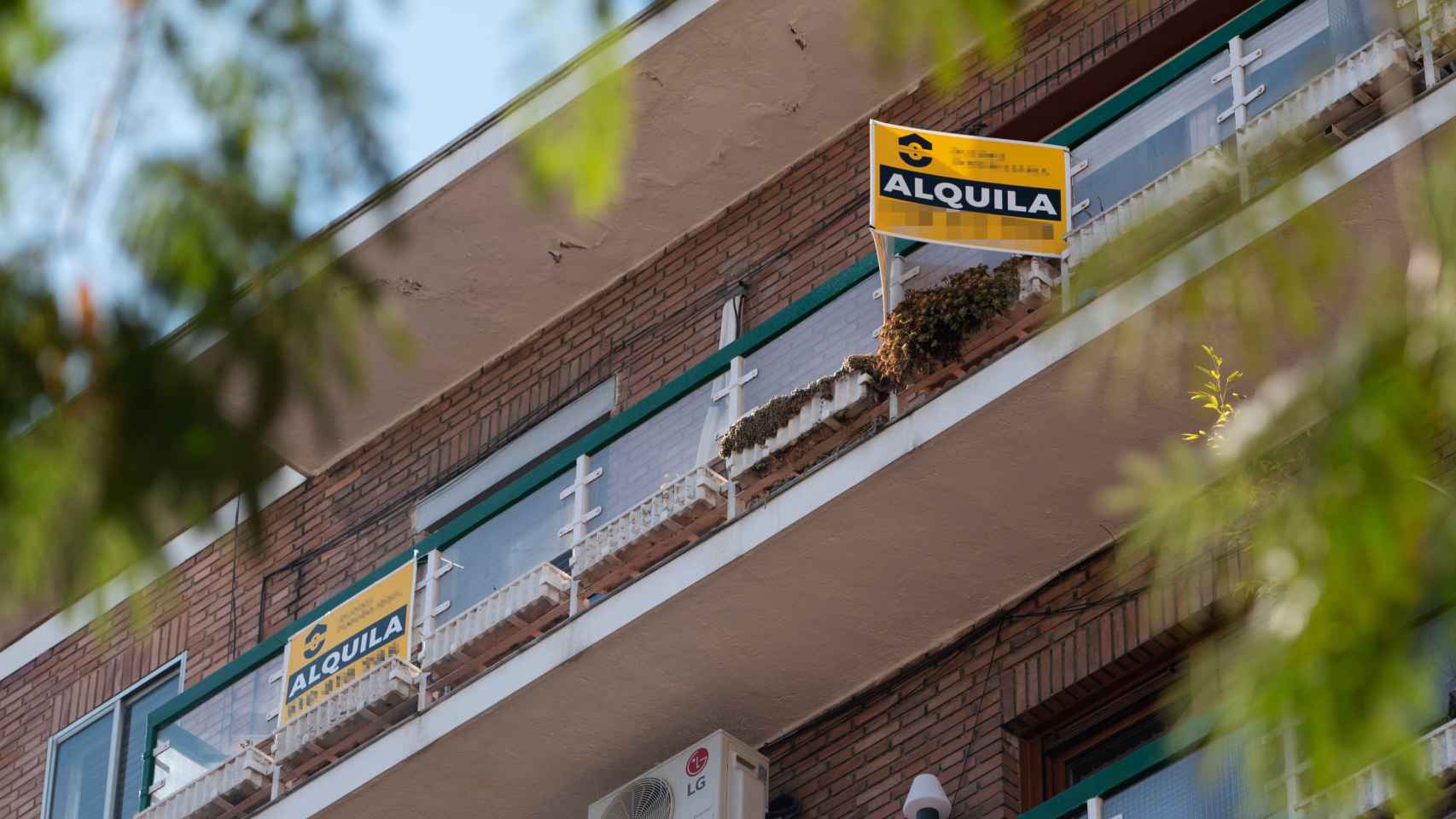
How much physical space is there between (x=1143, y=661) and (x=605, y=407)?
441cm

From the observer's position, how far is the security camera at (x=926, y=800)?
11.0 meters

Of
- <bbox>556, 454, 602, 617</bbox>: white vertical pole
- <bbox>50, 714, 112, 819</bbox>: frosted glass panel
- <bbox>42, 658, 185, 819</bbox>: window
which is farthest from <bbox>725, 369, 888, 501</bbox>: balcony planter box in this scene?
<bbox>50, 714, 112, 819</bbox>: frosted glass panel

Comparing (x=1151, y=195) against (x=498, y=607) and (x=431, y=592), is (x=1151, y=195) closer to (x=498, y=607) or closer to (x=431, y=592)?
(x=498, y=607)

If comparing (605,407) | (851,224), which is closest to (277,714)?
(605,407)

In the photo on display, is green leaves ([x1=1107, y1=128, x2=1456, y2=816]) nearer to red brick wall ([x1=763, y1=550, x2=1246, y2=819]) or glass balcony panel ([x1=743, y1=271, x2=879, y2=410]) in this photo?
red brick wall ([x1=763, y1=550, x2=1246, y2=819])

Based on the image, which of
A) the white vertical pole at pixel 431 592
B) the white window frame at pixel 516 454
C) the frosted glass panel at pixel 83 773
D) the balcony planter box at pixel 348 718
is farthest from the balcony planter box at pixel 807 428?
the frosted glass panel at pixel 83 773

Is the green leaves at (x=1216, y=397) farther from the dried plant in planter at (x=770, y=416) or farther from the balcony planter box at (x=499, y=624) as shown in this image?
the balcony planter box at (x=499, y=624)

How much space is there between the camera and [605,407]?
48.0 feet

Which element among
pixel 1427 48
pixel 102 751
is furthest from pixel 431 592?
pixel 1427 48

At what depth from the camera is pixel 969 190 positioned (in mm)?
11688

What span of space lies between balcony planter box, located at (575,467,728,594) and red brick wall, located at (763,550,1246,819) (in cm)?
107

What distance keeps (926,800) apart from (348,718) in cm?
323

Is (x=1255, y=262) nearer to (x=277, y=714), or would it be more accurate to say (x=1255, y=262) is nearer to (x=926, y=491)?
(x=926, y=491)

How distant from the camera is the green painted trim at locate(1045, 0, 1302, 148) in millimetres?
11016
